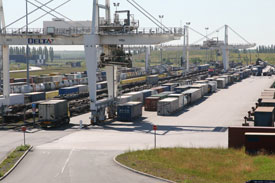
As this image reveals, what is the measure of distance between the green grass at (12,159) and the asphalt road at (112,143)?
659mm

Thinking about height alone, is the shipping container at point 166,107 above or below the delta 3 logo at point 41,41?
below

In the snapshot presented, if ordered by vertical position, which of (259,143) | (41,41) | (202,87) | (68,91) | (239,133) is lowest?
(259,143)

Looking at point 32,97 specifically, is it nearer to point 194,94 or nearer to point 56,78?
point 194,94

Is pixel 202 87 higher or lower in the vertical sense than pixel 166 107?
higher

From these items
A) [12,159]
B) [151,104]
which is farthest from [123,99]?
[12,159]

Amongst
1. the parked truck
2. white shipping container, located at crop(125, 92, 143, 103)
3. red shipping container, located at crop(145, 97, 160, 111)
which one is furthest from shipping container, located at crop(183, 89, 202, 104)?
the parked truck

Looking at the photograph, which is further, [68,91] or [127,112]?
[68,91]

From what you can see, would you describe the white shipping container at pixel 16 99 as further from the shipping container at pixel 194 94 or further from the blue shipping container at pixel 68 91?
the shipping container at pixel 194 94

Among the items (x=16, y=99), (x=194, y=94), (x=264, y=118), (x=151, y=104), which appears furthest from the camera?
(x=194, y=94)

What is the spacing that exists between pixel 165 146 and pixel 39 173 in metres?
13.1

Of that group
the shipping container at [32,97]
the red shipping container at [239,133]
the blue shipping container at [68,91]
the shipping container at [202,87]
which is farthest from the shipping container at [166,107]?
the blue shipping container at [68,91]

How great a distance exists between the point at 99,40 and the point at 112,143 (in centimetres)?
1770

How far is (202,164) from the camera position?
32312 mm

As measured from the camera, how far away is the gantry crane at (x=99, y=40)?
55125 millimetres
